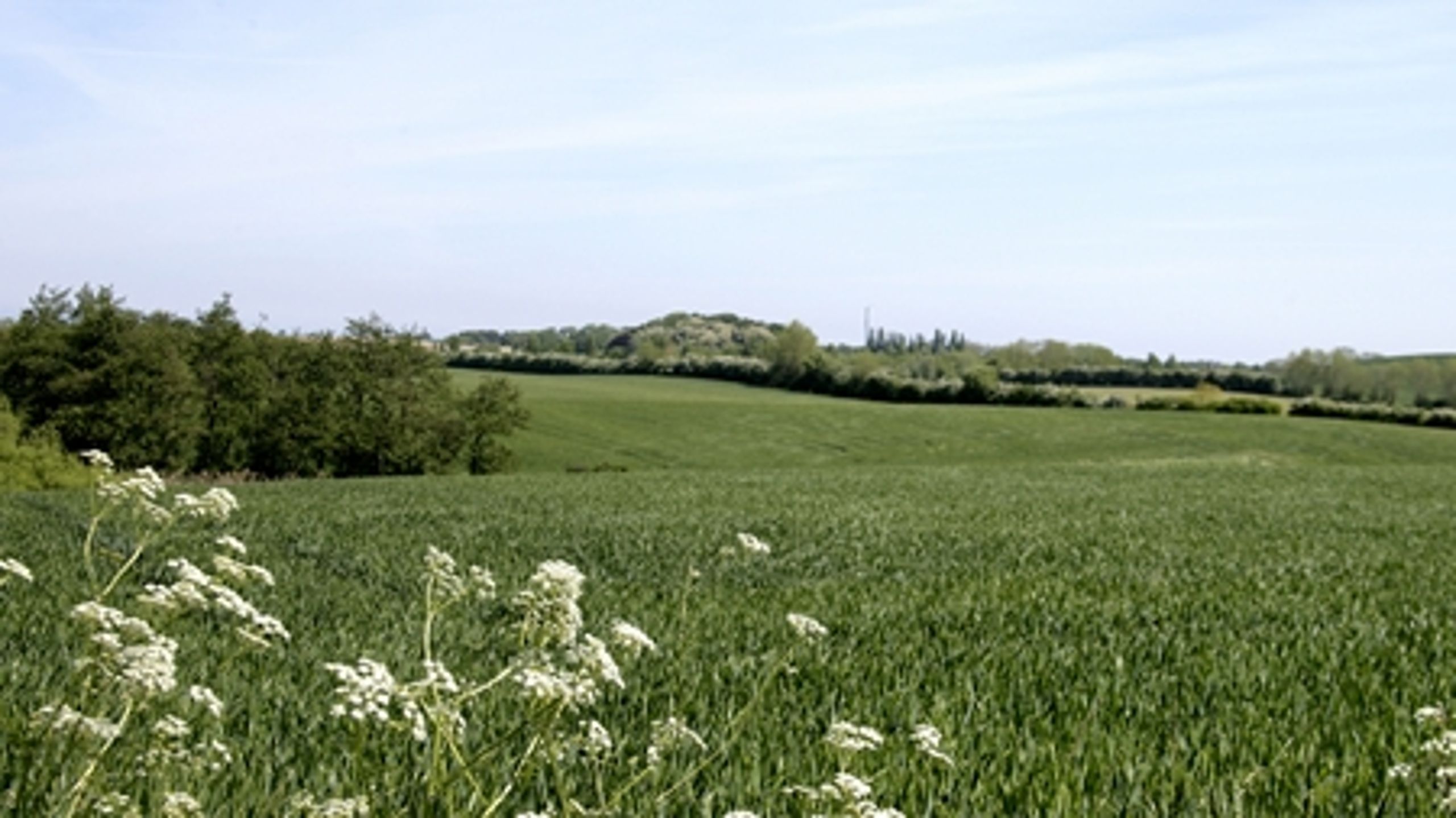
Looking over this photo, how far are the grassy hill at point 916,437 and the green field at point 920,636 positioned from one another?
4167 centimetres

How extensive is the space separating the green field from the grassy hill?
41.7 meters

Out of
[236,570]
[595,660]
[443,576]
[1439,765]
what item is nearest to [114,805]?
[236,570]

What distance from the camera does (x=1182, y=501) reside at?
1152 inches

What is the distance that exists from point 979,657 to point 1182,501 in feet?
76.2

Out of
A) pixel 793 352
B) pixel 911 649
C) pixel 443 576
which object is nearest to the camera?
pixel 443 576

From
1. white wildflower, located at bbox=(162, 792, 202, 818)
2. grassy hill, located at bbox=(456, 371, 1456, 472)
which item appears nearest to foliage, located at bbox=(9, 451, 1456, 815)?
white wildflower, located at bbox=(162, 792, 202, 818)

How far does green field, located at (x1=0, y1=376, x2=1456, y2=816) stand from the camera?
4711mm

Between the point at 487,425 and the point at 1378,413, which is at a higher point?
the point at 1378,413

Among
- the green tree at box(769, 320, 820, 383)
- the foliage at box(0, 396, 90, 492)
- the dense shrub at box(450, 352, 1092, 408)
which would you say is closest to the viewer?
the foliage at box(0, 396, 90, 492)

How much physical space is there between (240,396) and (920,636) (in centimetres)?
6522

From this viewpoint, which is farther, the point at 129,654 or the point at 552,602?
the point at 552,602

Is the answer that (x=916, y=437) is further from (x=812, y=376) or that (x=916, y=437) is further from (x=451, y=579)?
(x=451, y=579)

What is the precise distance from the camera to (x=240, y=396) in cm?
6750

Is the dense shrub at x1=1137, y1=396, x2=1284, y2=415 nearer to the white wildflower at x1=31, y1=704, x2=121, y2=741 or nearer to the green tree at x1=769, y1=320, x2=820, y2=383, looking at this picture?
the green tree at x1=769, y1=320, x2=820, y2=383
